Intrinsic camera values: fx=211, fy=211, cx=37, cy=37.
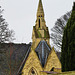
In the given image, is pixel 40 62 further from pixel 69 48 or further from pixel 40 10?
pixel 40 10

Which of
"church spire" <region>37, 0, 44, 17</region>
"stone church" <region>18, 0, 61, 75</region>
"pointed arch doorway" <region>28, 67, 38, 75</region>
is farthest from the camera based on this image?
"church spire" <region>37, 0, 44, 17</region>

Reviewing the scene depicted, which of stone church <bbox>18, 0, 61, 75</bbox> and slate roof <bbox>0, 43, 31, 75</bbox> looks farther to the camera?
slate roof <bbox>0, 43, 31, 75</bbox>

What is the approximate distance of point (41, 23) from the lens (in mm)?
28562

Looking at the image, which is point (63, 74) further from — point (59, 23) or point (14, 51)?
point (59, 23)

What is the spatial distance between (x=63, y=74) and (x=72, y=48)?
1.21 m

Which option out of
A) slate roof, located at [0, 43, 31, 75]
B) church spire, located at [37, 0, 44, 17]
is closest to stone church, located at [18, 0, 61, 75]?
slate roof, located at [0, 43, 31, 75]

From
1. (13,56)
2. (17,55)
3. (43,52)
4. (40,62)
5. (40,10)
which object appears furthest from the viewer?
(40,10)

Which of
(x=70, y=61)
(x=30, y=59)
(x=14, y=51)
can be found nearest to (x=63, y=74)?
(x=70, y=61)

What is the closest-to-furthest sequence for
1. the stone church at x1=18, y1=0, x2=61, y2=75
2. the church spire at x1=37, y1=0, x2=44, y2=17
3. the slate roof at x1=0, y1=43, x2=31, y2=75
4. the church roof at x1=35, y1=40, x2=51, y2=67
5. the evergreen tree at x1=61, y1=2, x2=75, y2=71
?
A: the evergreen tree at x1=61, y1=2, x2=75, y2=71
the stone church at x1=18, y1=0, x2=61, y2=75
the slate roof at x1=0, y1=43, x2=31, y2=75
the church roof at x1=35, y1=40, x2=51, y2=67
the church spire at x1=37, y1=0, x2=44, y2=17

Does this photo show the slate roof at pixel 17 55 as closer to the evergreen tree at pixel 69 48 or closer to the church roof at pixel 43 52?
the church roof at pixel 43 52

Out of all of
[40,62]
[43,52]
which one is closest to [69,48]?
[40,62]

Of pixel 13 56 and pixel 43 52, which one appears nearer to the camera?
pixel 43 52

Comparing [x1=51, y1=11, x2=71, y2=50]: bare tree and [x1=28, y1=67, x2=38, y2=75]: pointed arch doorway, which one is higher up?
[x1=51, y1=11, x2=71, y2=50]: bare tree

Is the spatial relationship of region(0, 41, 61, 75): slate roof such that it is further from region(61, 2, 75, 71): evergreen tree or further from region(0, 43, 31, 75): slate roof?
region(61, 2, 75, 71): evergreen tree
